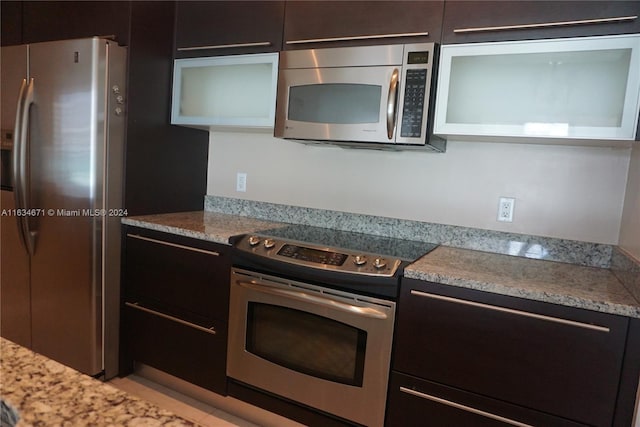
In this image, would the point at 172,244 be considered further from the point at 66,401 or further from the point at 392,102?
the point at 66,401

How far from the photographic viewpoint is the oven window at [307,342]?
1.59 meters

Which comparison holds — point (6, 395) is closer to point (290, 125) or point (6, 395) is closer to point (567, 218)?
point (290, 125)

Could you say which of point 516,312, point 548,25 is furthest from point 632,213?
point 548,25

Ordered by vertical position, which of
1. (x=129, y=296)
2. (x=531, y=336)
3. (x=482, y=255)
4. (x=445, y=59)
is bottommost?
(x=129, y=296)

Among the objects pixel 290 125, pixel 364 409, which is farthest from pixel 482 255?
pixel 290 125

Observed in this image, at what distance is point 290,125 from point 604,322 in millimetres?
1418

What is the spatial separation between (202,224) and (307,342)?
844mm

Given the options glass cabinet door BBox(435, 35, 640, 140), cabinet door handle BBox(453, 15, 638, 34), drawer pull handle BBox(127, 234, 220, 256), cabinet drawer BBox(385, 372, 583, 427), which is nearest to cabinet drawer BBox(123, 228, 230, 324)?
drawer pull handle BBox(127, 234, 220, 256)

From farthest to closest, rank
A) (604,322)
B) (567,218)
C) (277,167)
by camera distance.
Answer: (277,167), (567,218), (604,322)

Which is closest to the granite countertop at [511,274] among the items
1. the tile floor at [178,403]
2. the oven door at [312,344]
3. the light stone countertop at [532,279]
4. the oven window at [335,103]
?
the light stone countertop at [532,279]

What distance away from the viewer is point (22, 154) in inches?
83.0

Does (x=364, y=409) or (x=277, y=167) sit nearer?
(x=364, y=409)

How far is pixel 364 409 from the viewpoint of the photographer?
1576mm

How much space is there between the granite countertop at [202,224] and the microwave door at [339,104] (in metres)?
0.53
